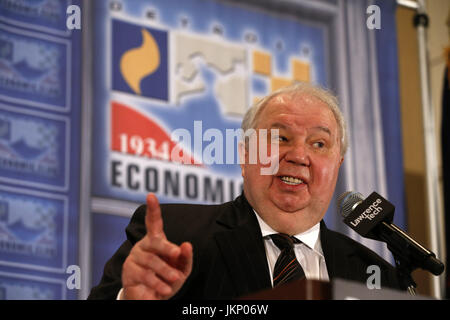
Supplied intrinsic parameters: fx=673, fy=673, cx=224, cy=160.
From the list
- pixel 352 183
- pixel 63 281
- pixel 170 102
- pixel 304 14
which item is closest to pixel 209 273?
pixel 63 281

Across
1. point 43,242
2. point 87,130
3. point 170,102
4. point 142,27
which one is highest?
point 142,27

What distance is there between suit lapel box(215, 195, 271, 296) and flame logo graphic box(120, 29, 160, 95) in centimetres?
131

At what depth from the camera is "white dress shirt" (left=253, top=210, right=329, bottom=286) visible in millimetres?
2010

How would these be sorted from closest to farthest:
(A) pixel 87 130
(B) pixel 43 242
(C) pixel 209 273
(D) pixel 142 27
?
(C) pixel 209 273 < (B) pixel 43 242 < (A) pixel 87 130 < (D) pixel 142 27

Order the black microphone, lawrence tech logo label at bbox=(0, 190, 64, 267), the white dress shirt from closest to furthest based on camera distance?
1. the black microphone
2. the white dress shirt
3. lawrence tech logo label at bbox=(0, 190, 64, 267)

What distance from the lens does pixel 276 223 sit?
2074 millimetres

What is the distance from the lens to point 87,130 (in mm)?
3031

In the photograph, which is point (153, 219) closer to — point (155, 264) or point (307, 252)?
point (155, 264)

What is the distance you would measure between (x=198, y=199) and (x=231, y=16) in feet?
3.38

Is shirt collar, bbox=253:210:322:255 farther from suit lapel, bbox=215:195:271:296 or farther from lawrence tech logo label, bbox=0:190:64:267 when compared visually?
lawrence tech logo label, bbox=0:190:64:267

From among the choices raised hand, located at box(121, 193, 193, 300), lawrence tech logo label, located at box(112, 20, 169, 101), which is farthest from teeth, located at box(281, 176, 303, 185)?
lawrence tech logo label, located at box(112, 20, 169, 101)

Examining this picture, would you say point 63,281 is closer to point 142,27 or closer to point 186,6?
point 142,27

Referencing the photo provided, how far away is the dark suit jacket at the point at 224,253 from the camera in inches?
72.4

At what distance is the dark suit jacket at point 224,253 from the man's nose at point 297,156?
20 cm
